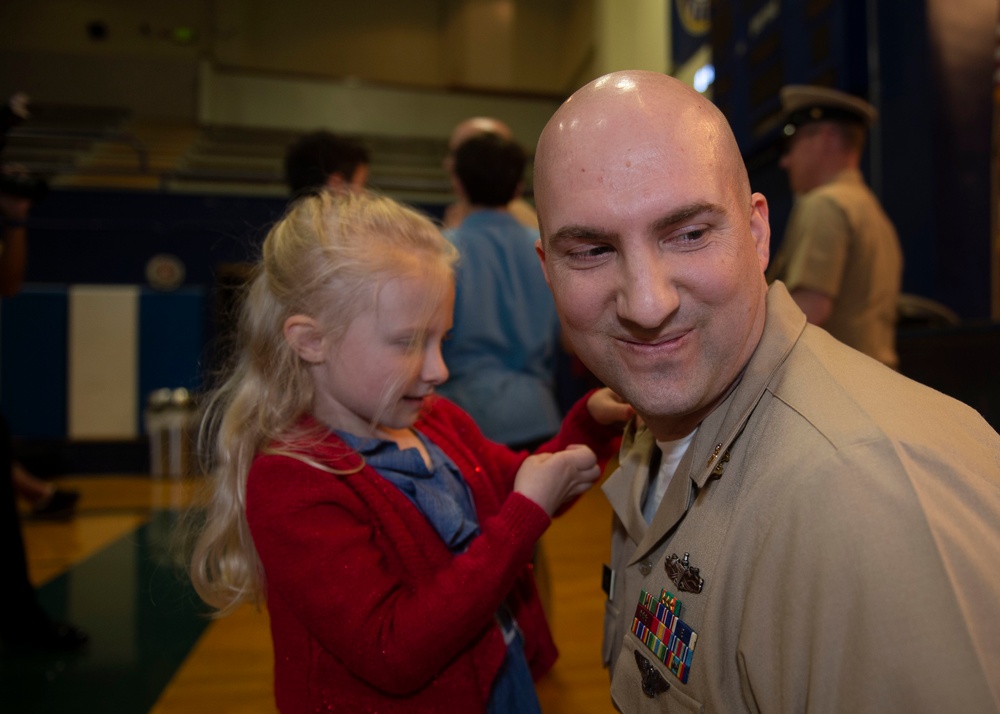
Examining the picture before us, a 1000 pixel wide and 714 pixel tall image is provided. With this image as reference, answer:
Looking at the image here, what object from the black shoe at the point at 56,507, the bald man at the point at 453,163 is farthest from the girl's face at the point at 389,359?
the black shoe at the point at 56,507

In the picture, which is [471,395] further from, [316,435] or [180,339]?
[180,339]

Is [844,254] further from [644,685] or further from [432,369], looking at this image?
[644,685]

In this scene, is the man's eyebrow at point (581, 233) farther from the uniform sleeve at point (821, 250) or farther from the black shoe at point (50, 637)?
the black shoe at point (50, 637)

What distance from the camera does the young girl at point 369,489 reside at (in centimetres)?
92

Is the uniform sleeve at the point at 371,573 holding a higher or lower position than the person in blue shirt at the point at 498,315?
lower

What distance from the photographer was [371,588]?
0.91 meters

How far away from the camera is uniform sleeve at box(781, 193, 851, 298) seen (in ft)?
7.01

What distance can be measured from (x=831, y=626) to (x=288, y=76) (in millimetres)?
11273

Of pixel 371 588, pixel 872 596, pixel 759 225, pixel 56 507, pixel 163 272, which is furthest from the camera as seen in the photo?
pixel 163 272

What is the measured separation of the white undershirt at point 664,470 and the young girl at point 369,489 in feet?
0.39

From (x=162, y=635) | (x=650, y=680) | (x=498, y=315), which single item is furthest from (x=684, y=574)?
(x=162, y=635)

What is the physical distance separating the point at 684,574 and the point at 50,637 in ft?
7.38

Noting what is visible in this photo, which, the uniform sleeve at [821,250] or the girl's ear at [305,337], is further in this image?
the uniform sleeve at [821,250]

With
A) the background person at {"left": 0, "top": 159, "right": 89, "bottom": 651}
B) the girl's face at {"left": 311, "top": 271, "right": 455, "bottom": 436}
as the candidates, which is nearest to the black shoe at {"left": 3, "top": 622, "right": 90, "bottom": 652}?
the background person at {"left": 0, "top": 159, "right": 89, "bottom": 651}
